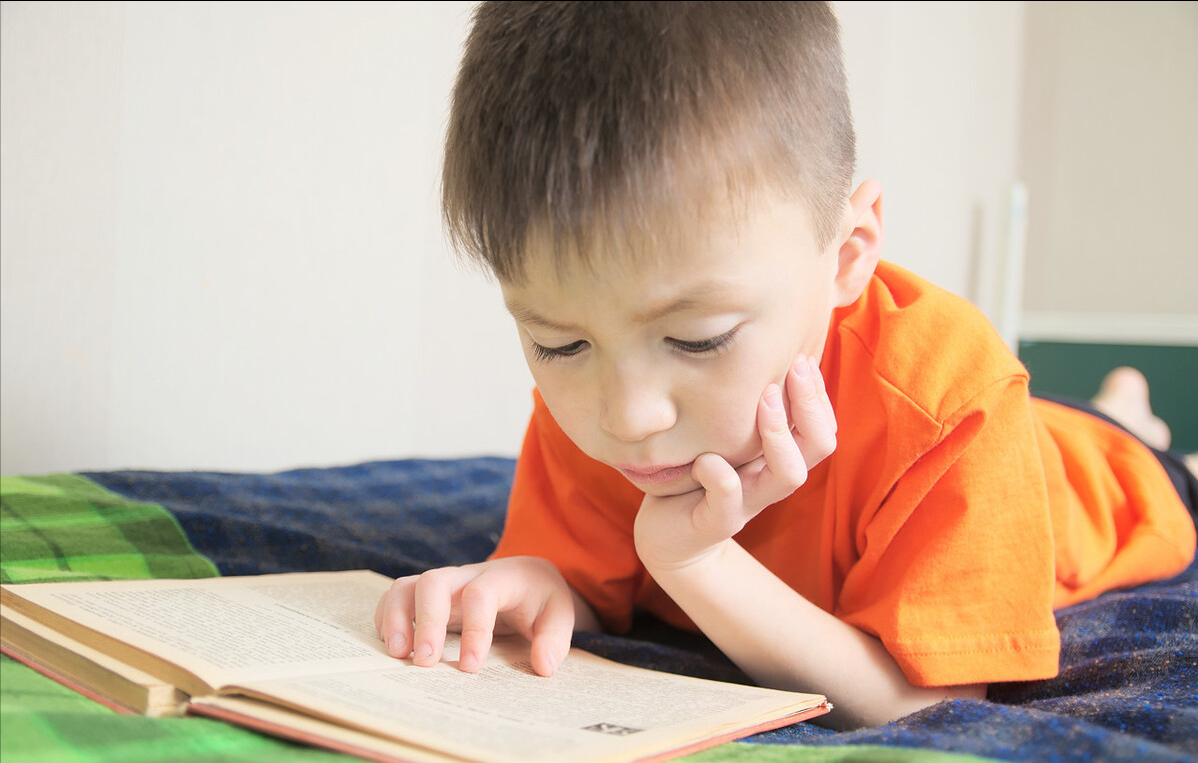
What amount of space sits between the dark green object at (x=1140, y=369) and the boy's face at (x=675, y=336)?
70.8 inches

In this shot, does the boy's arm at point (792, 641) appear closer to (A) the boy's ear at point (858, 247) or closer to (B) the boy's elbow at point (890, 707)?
(B) the boy's elbow at point (890, 707)

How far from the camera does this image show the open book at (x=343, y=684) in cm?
47

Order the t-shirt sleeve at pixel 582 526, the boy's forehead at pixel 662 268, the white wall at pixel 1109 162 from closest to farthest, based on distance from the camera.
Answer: the boy's forehead at pixel 662 268 < the t-shirt sleeve at pixel 582 526 < the white wall at pixel 1109 162

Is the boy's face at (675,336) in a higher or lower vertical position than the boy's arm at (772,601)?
higher

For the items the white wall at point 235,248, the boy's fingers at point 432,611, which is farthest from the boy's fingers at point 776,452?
the white wall at point 235,248

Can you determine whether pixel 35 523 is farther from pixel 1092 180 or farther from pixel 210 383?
pixel 1092 180

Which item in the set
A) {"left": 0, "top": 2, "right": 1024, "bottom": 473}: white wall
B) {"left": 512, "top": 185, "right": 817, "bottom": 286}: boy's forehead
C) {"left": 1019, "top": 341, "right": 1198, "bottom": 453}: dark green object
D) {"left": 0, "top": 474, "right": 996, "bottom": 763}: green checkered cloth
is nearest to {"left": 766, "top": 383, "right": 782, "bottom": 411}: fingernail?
{"left": 512, "top": 185, "right": 817, "bottom": 286}: boy's forehead

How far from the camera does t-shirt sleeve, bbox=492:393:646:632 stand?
2.92 feet

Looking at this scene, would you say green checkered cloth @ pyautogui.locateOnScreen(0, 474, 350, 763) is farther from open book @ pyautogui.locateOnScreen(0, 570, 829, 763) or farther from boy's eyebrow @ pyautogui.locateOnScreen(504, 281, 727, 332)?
boy's eyebrow @ pyautogui.locateOnScreen(504, 281, 727, 332)

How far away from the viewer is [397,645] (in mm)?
631

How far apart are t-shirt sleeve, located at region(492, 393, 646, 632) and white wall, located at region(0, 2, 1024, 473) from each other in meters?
0.68

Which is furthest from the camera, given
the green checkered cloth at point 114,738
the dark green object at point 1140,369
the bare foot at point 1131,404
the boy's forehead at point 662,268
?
the dark green object at point 1140,369

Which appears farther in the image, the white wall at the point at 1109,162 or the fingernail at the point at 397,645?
the white wall at the point at 1109,162

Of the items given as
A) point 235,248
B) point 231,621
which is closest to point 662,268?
point 231,621
